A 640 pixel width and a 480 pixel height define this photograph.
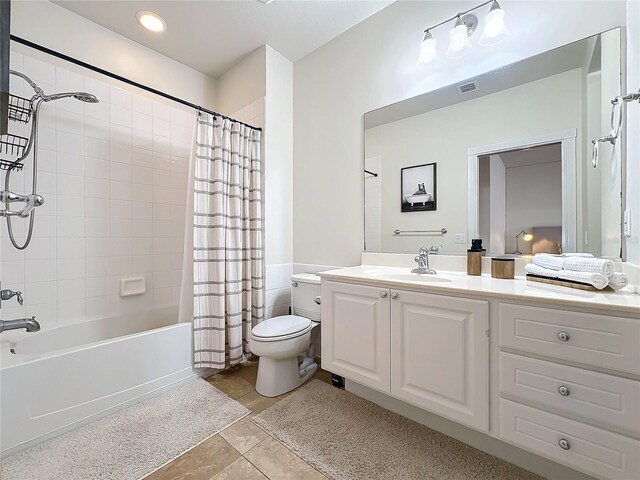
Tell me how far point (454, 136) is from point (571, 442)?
152 cm

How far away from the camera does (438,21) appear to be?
5.49 feet

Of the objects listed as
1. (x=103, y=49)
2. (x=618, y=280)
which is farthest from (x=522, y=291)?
(x=103, y=49)

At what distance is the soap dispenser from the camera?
1506mm

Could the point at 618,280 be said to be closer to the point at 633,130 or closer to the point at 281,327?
the point at 633,130

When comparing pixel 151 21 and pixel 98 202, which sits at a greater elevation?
pixel 151 21

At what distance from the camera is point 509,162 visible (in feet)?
4.80

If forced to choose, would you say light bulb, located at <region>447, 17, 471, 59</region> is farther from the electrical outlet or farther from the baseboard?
the baseboard

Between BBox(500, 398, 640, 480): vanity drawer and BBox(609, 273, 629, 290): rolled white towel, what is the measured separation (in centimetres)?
51

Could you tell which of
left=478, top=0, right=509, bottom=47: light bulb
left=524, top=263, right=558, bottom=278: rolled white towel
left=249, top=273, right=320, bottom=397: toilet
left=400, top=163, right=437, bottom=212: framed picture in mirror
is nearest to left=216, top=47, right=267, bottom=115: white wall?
left=400, top=163, right=437, bottom=212: framed picture in mirror

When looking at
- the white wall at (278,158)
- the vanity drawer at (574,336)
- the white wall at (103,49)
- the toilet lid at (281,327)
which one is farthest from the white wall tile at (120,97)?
the vanity drawer at (574,336)

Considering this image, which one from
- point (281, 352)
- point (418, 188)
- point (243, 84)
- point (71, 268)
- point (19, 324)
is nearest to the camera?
point (19, 324)

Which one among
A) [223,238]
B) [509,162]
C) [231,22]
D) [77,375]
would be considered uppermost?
[231,22]

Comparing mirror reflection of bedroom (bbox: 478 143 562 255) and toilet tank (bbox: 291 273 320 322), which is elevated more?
mirror reflection of bedroom (bbox: 478 143 562 255)

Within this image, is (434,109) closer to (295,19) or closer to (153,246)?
(295,19)
